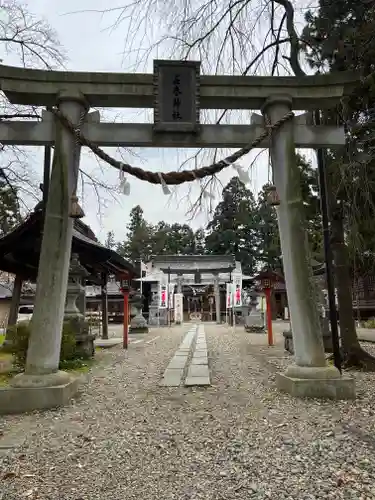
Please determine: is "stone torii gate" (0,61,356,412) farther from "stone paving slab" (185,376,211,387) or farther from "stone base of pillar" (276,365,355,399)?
"stone paving slab" (185,376,211,387)

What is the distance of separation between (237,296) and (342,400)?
2252 cm

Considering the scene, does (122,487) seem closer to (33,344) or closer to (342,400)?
(33,344)

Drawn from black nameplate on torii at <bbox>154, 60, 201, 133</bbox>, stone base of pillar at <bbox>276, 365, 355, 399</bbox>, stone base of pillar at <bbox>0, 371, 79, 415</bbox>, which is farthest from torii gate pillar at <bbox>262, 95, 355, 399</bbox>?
stone base of pillar at <bbox>0, 371, 79, 415</bbox>

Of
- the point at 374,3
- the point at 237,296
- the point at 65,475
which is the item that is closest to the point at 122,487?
the point at 65,475

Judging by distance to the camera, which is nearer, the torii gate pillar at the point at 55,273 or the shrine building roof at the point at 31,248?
the torii gate pillar at the point at 55,273

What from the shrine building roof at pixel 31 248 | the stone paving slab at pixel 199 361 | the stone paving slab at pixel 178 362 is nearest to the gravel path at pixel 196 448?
the stone paving slab at pixel 178 362

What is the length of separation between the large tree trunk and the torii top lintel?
2929 mm

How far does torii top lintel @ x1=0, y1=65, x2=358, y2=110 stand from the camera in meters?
5.53

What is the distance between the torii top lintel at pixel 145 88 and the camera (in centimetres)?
553

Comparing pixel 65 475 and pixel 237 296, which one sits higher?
pixel 237 296

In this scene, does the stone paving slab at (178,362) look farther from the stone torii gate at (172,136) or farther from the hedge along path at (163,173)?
the hedge along path at (163,173)

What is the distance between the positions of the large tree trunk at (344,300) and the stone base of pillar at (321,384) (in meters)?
2.92

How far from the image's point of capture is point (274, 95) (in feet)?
18.9

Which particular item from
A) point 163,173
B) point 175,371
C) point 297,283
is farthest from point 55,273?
point 175,371
